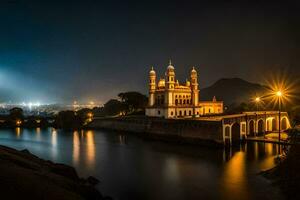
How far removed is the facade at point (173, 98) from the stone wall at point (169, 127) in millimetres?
3587

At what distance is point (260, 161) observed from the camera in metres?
27.6

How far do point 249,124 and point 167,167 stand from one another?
20.3 meters

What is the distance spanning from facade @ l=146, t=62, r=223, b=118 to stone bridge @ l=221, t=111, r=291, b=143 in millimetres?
11128

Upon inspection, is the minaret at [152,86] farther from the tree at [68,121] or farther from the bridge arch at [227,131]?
the bridge arch at [227,131]

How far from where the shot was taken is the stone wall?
120ft

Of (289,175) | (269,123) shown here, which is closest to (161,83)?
(269,123)

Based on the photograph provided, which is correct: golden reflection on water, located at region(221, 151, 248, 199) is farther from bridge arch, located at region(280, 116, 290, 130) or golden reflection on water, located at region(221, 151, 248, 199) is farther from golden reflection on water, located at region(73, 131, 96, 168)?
bridge arch, located at region(280, 116, 290, 130)

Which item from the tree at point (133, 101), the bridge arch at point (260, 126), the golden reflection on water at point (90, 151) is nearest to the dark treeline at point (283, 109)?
the bridge arch at point (260, 126)

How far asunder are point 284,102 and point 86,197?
5464cm

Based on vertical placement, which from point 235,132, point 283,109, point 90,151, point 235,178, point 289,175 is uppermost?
point 283,109

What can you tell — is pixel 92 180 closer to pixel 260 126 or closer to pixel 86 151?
pixel 86 151

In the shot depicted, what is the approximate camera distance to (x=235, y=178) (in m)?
22.4

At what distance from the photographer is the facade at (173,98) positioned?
171ft

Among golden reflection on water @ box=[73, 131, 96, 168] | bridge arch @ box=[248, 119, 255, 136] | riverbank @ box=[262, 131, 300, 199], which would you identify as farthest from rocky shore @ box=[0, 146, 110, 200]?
bridge arch @ box=[248, 119, 255, 136]
